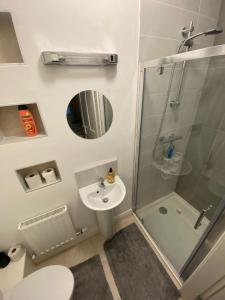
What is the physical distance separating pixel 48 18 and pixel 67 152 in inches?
33.7

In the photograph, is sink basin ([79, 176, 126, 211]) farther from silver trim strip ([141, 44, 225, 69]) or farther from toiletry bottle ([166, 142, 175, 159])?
silver trim strip ([141, 44, 225, 69])

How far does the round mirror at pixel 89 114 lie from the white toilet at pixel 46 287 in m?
1.08

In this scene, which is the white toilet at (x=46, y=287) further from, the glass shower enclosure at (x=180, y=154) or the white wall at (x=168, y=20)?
the white wall at (x=168, y=20)

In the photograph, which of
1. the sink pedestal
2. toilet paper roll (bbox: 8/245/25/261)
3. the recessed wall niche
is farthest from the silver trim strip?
toilet paper roll (bbox: 8/245/25/261)

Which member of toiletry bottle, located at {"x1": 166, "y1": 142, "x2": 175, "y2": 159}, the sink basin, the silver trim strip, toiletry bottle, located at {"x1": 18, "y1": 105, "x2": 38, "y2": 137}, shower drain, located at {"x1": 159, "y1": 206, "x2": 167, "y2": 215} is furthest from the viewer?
shower drain, located at {"x1": 159, "y1": 206, "x2": 167, "y2": 215}

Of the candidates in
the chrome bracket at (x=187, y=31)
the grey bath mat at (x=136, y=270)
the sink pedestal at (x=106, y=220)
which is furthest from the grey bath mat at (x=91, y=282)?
the chrome bracket at (x=187, y=31)

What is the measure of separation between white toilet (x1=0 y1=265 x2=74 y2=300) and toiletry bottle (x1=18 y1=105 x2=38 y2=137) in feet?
3.50

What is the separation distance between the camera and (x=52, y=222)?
1.25 metres

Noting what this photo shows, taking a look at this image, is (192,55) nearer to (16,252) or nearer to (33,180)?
(33,180)

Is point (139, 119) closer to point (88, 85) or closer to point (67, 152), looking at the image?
point (88, 85)

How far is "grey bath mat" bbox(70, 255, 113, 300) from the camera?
49.6 inches

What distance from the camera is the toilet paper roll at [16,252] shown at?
122cm

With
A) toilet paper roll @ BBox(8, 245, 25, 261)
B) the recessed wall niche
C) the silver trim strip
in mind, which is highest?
the recessed wall niche

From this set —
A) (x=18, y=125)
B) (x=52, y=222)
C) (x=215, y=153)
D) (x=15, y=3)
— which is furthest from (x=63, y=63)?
(x=215, y=153)
